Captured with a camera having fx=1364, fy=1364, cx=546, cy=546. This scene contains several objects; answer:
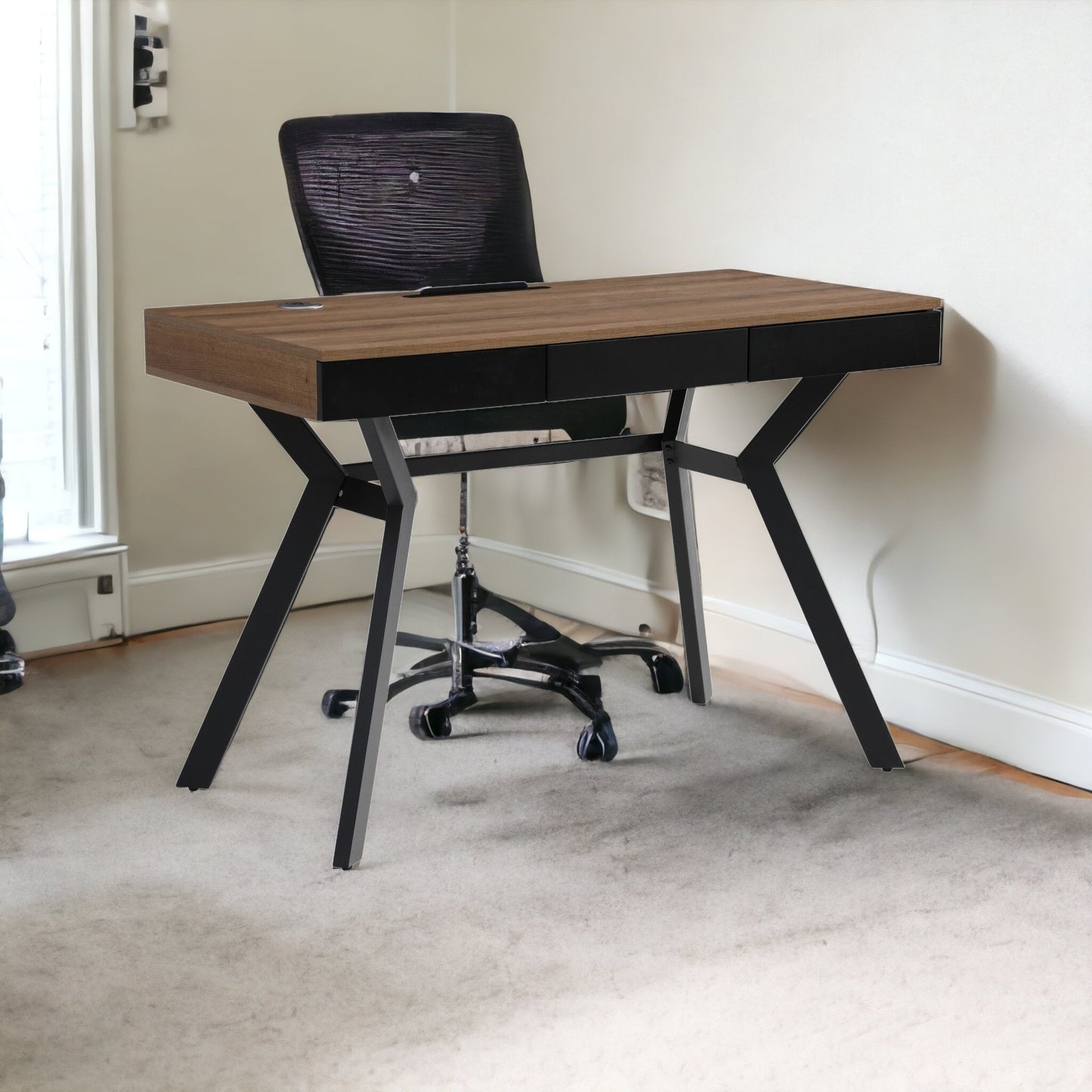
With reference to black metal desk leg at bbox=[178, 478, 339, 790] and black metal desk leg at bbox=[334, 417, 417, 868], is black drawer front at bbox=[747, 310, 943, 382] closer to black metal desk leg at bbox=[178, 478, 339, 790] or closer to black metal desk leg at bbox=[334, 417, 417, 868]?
black metal desk leg at bbox=[334, 417, 417, 868]

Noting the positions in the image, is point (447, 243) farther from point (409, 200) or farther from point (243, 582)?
point (243, 582)

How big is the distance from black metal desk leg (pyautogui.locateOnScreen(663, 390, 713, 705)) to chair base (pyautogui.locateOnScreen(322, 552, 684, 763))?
0.19 meters

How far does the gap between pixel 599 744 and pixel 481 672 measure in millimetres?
316

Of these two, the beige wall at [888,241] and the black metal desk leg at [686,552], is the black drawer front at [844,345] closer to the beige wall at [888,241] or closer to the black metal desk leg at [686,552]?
the beige wall at [888,241]

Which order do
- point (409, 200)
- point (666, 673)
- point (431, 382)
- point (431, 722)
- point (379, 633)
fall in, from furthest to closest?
point (666, 673), point (409, 200), point (431, 722), point (379, 633), point (431, 382)

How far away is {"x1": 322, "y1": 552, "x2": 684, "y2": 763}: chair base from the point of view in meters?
2.47

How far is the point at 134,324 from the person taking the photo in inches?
120

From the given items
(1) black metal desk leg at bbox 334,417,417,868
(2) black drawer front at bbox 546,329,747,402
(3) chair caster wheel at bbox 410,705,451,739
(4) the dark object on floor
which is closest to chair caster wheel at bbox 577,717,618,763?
(3) chair caster wheel at bbox 410,705,451,739

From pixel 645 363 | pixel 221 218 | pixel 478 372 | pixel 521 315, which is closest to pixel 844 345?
pixel 645 363

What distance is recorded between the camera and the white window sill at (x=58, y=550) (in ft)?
9.43

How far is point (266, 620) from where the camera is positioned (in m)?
2.16

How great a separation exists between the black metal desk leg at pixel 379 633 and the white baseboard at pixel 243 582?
1110 millimetres

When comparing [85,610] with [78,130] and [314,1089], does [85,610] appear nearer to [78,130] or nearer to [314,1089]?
[78,130]

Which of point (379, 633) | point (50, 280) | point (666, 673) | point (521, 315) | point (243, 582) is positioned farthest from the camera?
point (243, 582)
